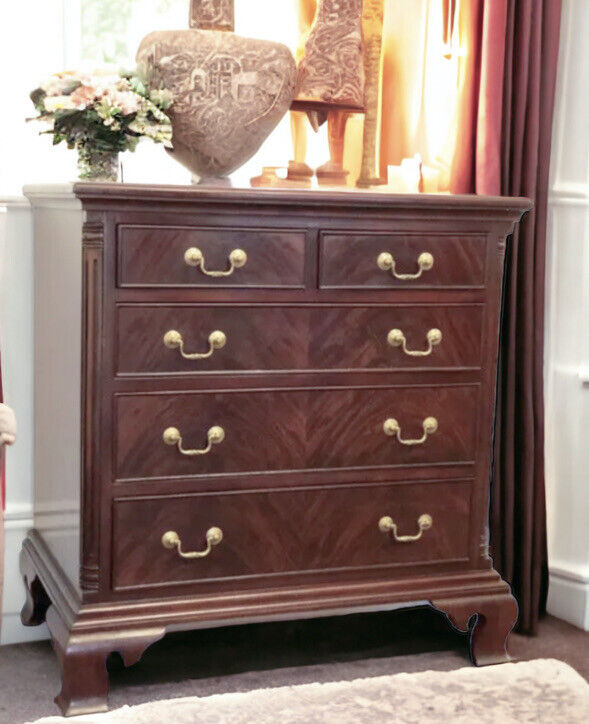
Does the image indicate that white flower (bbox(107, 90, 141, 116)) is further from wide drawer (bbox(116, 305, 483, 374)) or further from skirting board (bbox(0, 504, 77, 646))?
skirting board (bbox(0, 504, 77, 646))

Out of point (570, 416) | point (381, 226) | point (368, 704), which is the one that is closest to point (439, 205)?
point (381, 226)

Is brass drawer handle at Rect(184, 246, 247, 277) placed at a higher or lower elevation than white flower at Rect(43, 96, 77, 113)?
lower

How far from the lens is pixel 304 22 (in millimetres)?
3145

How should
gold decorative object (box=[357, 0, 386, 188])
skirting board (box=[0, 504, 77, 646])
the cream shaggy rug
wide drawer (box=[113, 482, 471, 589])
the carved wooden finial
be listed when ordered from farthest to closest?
gold decorative object (box=[357, 0, 386, 188]), skirting board (box=[0, 504, 77, 646]), the carved wooden finial, wide drawer (box=[113, 482, 471, 589]), the cream shaggy rug

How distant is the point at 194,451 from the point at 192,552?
239 millimetres

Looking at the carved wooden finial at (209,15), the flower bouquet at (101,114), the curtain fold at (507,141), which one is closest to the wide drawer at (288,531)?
the curtain fold at (507,141)

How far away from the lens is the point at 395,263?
267cm

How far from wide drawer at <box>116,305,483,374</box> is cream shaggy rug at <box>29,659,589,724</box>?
957 mm

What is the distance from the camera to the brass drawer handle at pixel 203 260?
97.9 inches

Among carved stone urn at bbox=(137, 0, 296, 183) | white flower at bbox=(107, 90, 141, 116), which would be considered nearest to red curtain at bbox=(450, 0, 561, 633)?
carved stone urn at bbox=(137, 0, 296, 183)

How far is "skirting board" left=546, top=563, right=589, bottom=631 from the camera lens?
10.7ft

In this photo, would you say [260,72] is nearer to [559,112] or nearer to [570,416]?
[559,112]

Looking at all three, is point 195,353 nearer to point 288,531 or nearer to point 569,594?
point 288,531

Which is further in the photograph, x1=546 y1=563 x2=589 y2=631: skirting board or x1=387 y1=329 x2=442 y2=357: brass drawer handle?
x1=546 y1=563 x2=589 y2=631: skirting board
